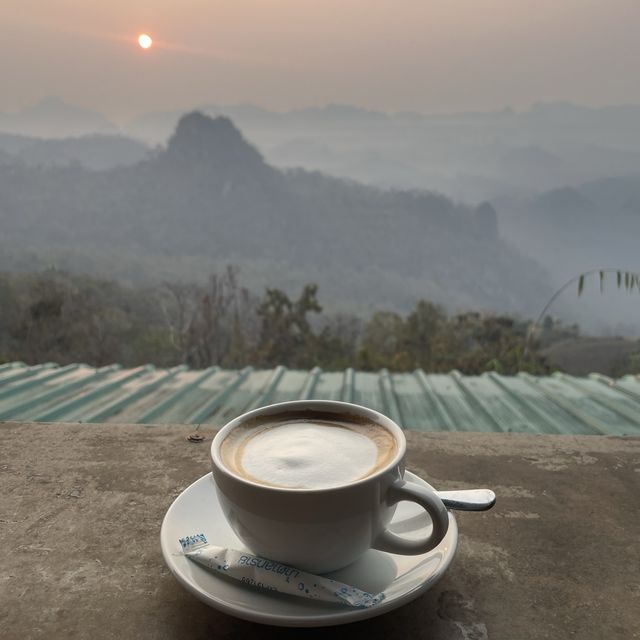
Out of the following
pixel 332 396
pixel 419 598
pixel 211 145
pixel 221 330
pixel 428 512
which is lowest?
pixel 221 330

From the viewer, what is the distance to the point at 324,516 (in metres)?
0.53

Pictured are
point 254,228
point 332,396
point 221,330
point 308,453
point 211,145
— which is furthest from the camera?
point 211,145

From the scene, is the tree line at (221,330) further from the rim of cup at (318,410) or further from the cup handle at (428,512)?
the cup handle at (428,512)

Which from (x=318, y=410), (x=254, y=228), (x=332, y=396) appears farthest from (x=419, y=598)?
(x=254, y=228)

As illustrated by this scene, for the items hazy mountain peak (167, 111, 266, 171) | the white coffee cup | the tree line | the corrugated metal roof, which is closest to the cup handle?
the white coffee cup

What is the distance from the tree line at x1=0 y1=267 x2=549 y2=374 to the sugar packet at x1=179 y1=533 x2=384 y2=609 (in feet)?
27.6

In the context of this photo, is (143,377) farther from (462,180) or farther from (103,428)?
(462,180)

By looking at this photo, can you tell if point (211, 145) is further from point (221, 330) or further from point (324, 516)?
point (324, 516)

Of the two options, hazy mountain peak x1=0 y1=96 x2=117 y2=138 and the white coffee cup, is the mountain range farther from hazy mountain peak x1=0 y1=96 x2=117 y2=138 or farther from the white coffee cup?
the white coffee cup

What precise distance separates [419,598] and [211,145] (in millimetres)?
42845

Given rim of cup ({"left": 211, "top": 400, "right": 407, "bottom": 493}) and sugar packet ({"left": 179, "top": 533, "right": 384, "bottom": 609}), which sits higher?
rim of cup ({"left": 211, "top": 400, "right": 407, "bottom": 493})

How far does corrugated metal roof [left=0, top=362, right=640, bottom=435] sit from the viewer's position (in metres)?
1.54

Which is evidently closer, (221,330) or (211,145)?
(221,330)

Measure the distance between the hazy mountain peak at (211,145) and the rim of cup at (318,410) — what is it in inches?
1578
